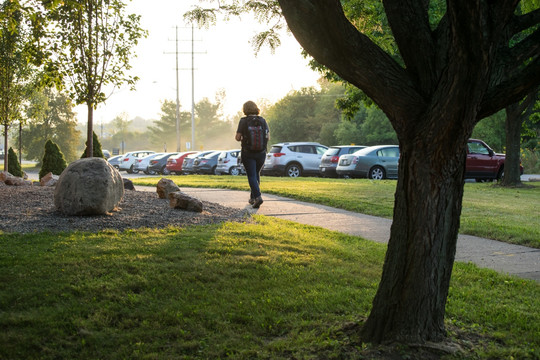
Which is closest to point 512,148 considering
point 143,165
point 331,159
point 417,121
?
point 331,159

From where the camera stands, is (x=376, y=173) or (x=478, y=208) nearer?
(x=478, y=208)

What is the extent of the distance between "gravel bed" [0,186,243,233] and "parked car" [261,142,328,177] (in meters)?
15.5

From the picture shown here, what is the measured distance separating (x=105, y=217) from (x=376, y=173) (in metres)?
16.3

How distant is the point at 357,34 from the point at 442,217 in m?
1.31

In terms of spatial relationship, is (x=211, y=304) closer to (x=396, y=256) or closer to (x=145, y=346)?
(x=145, y=346)

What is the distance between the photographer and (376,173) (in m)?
22.5

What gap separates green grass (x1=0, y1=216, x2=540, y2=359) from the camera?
11.8ft

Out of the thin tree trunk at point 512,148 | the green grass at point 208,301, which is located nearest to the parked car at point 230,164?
the thin tree trunk at point 512,148

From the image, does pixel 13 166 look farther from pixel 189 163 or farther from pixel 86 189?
pixel 86 189

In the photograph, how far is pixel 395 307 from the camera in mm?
3568

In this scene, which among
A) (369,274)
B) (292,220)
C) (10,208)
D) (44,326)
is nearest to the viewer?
(44,326)

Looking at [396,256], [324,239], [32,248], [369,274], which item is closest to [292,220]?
[324,239]

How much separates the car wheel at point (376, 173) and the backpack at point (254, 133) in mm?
13392

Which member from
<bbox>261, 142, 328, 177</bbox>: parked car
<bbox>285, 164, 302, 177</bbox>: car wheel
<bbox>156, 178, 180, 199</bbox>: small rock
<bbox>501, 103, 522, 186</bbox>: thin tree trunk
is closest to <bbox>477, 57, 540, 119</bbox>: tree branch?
<bbox>156, 178, 180, 199</bbox>: small rock
